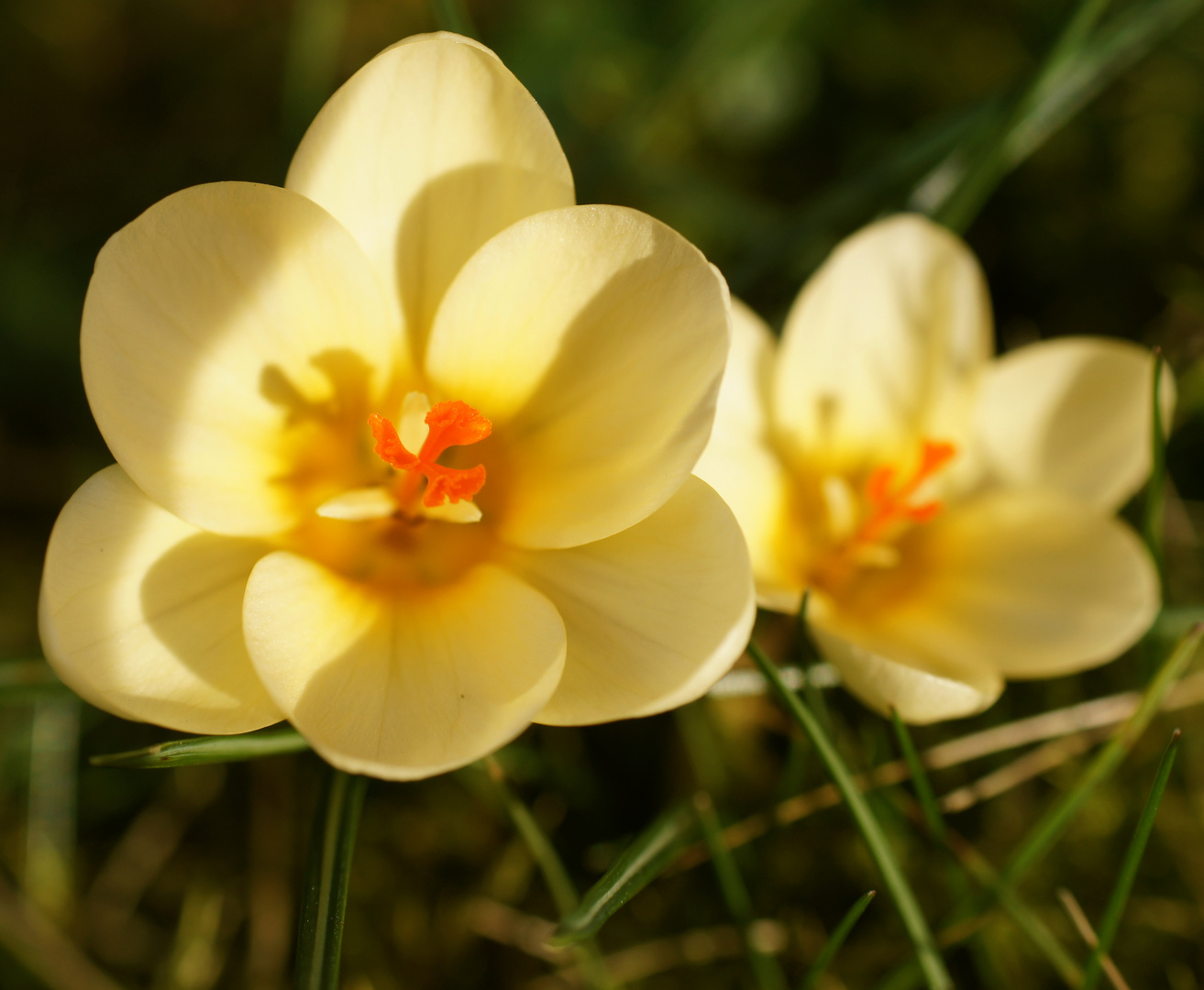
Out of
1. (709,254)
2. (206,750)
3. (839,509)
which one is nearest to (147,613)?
(206,750)

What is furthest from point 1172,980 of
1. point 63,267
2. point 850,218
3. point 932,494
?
point 63,267

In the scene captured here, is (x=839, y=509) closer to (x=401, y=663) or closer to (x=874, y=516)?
(x=874, y=516)

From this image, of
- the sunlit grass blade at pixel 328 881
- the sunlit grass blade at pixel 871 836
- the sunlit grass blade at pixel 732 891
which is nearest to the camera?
the sunlit grass blade at pixel 328 881

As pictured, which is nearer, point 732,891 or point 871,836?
point 871,836

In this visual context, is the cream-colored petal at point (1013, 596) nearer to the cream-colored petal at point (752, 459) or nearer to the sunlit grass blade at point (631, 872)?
the cream-colored petal at point (752, 459)

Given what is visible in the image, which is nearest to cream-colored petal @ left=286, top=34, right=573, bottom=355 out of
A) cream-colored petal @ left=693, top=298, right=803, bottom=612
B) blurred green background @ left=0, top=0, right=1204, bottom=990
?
cream-colored petal @ left=693, top=298, right=803, bottom=612

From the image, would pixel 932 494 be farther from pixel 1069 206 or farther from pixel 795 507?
pixel 1069 206

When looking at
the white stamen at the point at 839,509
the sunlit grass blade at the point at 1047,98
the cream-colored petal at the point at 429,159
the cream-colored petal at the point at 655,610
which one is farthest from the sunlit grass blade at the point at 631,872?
the sunlit grass blade at the point at 1047,98
